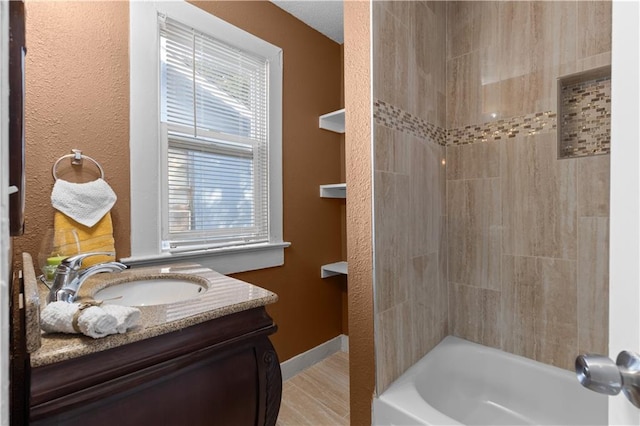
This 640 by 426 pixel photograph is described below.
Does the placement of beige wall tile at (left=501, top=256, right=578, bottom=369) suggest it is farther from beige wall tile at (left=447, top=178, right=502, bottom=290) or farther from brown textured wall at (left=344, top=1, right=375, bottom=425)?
brown textured wall at (left=344, top=1, right=375, bottom=425)

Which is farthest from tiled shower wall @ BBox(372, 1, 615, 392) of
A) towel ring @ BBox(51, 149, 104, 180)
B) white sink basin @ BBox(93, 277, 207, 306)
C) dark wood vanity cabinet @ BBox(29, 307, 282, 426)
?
towel ring @ BBox(51, 149, 104, 180)

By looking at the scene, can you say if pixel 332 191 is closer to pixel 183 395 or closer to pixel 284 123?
pixel 284 123

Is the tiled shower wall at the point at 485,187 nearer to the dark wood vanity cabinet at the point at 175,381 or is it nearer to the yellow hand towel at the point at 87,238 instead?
the dark wood vanity cabinet at the point at 175,381

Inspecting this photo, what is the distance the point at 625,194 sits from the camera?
438 millimetres

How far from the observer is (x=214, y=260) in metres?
1.78

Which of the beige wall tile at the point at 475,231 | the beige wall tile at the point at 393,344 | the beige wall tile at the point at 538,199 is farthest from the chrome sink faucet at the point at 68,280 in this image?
the beige wall tile at the point at 538,199

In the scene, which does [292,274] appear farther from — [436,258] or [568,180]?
[568,180]

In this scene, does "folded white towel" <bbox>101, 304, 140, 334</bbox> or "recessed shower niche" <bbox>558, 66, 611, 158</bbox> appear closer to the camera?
"folded white towel" <bbox>101, 304, 140, 334</bbox>

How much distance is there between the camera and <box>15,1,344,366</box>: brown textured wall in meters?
1.26

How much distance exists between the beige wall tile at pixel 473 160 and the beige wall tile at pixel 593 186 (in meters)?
0.37

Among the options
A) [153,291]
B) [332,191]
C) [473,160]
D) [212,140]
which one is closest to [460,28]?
[473,160]

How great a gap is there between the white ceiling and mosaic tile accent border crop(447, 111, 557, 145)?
1.13m

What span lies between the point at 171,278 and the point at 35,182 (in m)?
0.65

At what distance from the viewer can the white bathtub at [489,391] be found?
139 cm
